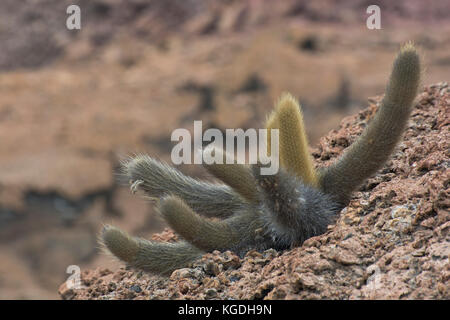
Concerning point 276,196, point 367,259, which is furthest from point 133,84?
point 367,259

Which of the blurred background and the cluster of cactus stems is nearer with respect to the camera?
the cluster of cactus stems

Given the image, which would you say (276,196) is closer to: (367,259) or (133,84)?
(367,259)

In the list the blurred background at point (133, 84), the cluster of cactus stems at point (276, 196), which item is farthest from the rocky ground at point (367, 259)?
the blurred background at point (133, 84)

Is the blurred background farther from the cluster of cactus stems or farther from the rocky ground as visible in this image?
the rocky ground

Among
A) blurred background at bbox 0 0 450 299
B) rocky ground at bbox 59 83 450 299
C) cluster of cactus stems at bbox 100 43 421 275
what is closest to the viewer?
rocky ground at bbox 59 83 450 299

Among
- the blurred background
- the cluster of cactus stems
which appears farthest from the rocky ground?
the blurred background

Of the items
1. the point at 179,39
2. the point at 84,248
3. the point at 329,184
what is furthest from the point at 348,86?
the point at 329,184
